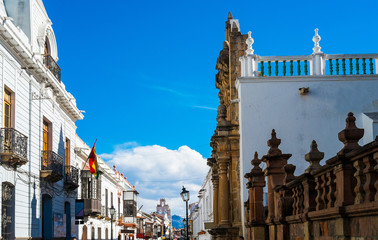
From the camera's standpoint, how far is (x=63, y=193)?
2325 cm

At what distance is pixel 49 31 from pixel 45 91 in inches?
119

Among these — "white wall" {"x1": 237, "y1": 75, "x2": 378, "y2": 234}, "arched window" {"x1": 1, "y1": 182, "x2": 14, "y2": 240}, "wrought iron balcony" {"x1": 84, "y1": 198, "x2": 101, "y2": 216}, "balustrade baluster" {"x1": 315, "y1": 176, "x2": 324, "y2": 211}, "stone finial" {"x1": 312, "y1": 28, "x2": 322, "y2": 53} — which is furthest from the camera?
"wrought iron balcony" {"x1": 84, "y1": 198, "x2": 101, "y2": 216}

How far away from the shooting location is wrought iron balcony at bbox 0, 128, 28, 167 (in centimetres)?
1505

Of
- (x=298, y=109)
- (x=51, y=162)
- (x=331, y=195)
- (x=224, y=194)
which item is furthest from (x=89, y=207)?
(x=331, y=195)

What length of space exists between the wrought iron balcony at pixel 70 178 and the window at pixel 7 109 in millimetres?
7043

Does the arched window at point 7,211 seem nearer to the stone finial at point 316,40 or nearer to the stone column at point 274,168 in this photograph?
the stone column at point 274,168

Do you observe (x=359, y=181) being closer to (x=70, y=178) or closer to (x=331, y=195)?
(x=331, y=195)

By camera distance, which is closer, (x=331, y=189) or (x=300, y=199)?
(x=331, y=189)

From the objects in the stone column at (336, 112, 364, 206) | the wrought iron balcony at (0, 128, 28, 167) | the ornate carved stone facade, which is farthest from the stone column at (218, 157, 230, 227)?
the stone column at (336, 112, 364, 206)

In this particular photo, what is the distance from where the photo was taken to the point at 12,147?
15.5 metres

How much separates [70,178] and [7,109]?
7.74 meters

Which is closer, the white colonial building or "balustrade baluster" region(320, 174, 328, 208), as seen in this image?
"balustrade baluster" region(320, 174, 328, 208)

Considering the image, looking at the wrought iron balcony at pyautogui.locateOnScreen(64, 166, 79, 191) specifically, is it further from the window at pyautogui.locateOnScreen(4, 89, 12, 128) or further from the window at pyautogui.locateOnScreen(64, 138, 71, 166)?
the window at pyautogui.locateOnScreen(4, 89, 12, 128)

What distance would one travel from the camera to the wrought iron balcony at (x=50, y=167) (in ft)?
63.9
